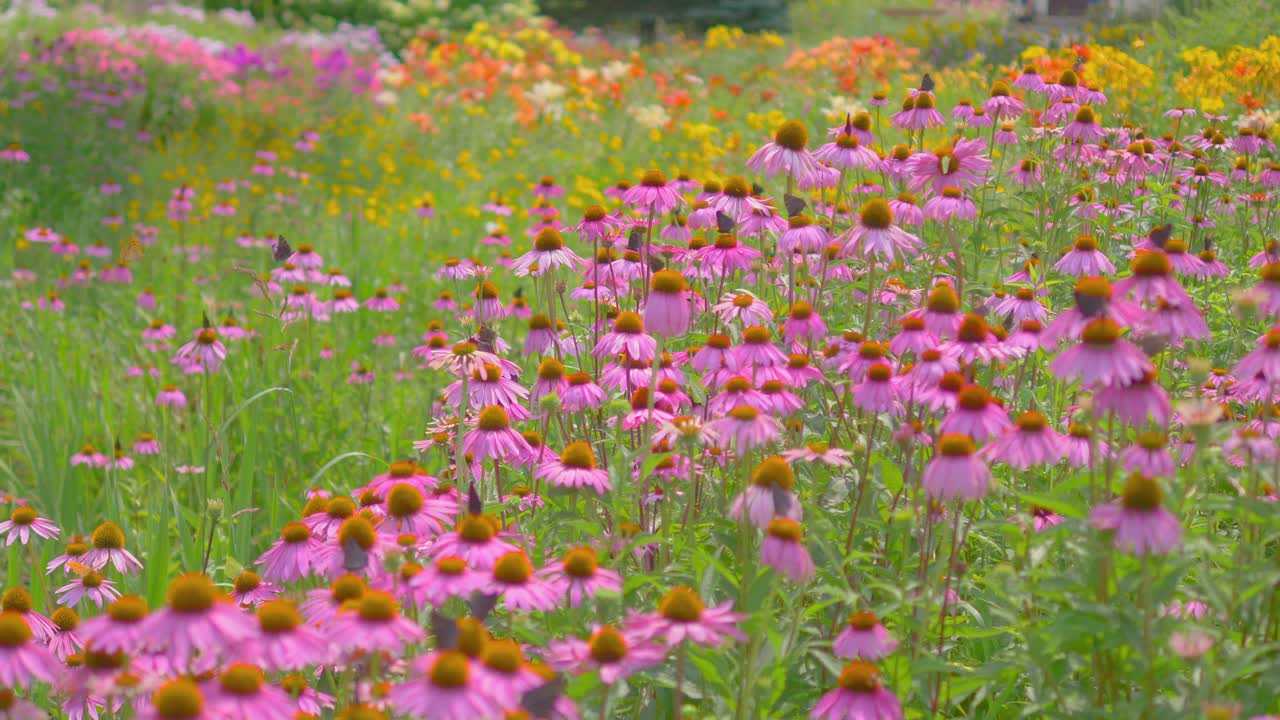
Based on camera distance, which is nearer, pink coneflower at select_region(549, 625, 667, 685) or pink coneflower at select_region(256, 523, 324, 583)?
pink coneflower at select_region(549, 625, 667, 685)

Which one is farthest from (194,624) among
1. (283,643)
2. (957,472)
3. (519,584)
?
(957,472)

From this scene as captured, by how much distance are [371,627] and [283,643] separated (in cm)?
13

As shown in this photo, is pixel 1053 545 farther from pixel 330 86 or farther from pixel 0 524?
pixel 330 86

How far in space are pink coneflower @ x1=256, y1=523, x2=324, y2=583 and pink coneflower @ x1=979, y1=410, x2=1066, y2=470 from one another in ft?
4.33

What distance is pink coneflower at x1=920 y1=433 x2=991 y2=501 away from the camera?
6.30ft

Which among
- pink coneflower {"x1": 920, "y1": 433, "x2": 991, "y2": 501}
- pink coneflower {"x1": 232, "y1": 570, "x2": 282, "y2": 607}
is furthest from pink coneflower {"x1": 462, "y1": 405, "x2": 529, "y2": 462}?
pink coneflower {"x1": 920, "y1": 433, "x2": 991, "y2": 501}

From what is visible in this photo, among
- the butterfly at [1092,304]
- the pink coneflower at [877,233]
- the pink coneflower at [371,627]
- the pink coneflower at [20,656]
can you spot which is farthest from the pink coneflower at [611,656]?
the pink coneflower at [877,233]

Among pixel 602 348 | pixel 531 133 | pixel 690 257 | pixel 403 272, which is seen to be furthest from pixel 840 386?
pixel 531 133

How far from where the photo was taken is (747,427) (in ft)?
7.04

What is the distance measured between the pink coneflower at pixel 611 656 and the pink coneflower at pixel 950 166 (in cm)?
190

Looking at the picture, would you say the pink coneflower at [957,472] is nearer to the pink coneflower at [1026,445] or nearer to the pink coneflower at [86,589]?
the pink coneflower at [1026,445]

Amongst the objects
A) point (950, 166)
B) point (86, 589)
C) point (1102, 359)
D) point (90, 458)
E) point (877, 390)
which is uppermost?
point (950, 166)

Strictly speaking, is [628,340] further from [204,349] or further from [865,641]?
[204,349]

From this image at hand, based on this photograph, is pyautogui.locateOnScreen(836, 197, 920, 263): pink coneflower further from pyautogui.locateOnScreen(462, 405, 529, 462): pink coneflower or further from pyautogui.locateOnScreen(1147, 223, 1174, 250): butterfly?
pyautogui.locateOnScreen(462, 405, 529, 462): pink coneflower
